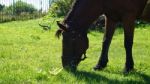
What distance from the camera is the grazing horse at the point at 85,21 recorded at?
8.42 metres

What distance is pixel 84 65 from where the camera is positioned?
374 inches

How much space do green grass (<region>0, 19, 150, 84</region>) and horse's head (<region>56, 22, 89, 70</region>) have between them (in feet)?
0.77

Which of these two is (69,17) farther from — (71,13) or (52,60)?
(52,60)

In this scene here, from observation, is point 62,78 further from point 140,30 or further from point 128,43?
point 140,30

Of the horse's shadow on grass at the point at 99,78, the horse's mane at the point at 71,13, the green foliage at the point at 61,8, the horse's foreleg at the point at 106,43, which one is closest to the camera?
the horse's shadow on grass at the point at 99,78

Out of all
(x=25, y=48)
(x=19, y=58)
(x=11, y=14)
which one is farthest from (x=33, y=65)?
(x=11, y=14)

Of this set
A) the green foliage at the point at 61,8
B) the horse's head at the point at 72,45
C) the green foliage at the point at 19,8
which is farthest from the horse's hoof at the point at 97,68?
the green foliage at the point at 19,8

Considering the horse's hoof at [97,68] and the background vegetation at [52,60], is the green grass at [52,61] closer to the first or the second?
the background vegetation at [52,60]

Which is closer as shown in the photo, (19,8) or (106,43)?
(106,43)

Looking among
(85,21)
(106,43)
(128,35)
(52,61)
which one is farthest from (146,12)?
(52,61)

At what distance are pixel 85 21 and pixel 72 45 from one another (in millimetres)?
547

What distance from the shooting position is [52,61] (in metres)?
9.69

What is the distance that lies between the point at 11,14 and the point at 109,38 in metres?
14.1

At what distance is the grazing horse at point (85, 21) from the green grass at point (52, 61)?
0.33 meters
